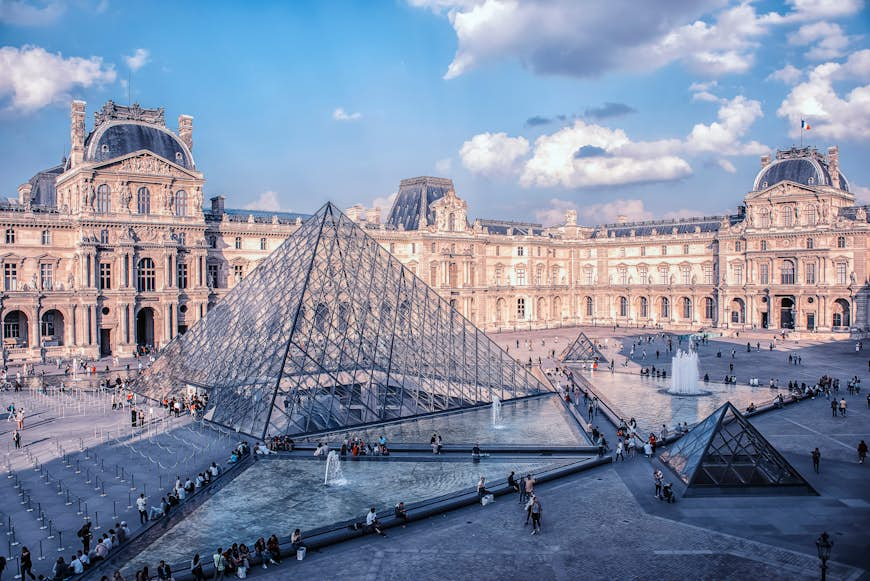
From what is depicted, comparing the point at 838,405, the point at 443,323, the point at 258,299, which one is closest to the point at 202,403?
the point at 258,299

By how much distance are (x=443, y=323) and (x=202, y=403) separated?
10.0 meters

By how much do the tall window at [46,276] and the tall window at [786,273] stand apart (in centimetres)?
5219

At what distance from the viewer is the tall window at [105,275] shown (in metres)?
41.8

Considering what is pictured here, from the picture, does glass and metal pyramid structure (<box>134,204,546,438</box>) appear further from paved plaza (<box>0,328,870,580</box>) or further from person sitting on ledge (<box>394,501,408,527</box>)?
person sitting on ledge (<box>394,501,408,527</box>)

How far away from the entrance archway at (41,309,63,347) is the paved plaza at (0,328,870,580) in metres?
18.3

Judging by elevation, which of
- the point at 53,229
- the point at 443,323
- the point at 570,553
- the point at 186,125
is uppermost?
the point at 186,125

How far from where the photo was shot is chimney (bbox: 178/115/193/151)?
156 feet

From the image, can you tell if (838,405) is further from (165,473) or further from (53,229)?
(53,229)

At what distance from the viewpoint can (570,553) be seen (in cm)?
1360

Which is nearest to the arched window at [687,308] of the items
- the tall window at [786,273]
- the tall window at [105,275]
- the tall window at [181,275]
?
the tall window at [786,273]

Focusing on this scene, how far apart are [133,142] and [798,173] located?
1894 inches

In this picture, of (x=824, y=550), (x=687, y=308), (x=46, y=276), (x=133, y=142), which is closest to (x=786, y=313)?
(x=687, y=308)

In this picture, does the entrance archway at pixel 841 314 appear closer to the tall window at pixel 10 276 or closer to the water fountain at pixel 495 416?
the water fountain at pixel 495 416

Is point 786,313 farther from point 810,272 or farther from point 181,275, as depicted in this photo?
point 181,275
